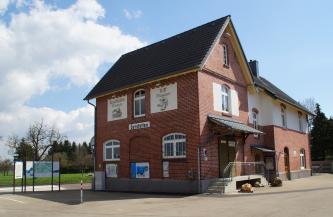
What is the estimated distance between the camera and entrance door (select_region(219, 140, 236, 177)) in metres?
22.4

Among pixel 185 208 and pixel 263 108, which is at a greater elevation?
pixel 263 108

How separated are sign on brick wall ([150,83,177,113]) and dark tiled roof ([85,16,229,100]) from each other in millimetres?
821

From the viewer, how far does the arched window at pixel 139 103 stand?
24516mm

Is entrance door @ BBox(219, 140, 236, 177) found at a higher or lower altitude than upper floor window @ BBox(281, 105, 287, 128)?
lower

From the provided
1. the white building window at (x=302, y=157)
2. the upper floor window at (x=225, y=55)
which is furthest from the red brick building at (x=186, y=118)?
the white building window at (x=302, y=157)

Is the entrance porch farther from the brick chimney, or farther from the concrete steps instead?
the brick chimney

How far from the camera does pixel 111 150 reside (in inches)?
1046

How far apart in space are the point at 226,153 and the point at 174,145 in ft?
11.1

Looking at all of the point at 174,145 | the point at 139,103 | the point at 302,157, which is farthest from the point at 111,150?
the point at 302,157

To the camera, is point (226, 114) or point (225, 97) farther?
point (225, 97)

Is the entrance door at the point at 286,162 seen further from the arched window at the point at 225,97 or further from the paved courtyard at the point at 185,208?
the paved courtyard at the point at 185,208

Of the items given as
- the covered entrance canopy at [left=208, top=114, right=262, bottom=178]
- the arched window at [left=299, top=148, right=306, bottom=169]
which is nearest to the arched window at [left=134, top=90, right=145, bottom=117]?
the covered entrance canopy at [left=208, top=114, right=262, bottom=178]

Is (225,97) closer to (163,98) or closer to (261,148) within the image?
(163,98)

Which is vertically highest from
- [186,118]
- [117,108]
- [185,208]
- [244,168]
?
[117,108]
